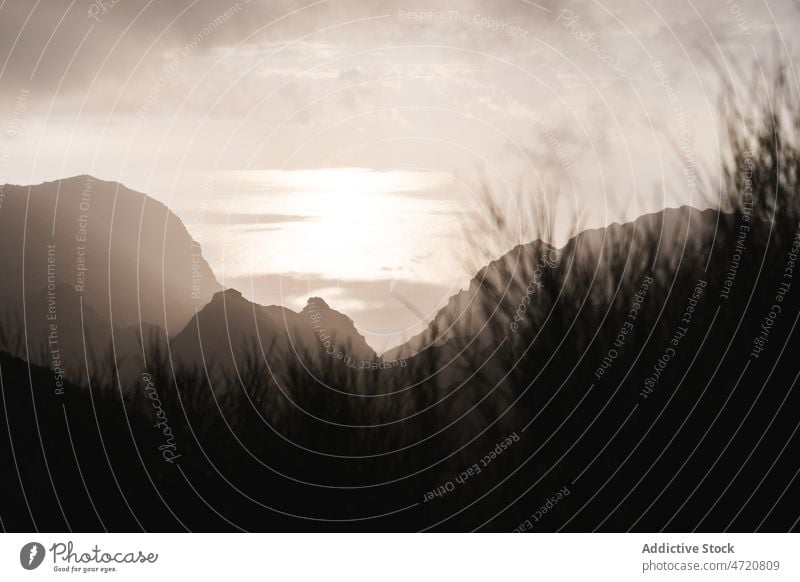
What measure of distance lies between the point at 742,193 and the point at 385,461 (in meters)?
3.61

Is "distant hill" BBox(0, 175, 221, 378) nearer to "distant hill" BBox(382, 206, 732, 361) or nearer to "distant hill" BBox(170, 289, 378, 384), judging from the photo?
"distant hill" BBox(170, 289, 378, 384)

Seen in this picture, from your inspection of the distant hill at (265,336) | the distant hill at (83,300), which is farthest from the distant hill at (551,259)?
the distant hill at (83,300)

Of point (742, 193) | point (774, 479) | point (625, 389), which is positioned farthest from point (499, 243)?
point (774, 479)

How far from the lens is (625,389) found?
243 inches

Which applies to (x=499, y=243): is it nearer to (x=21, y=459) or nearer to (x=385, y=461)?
(x=385, y=461)
